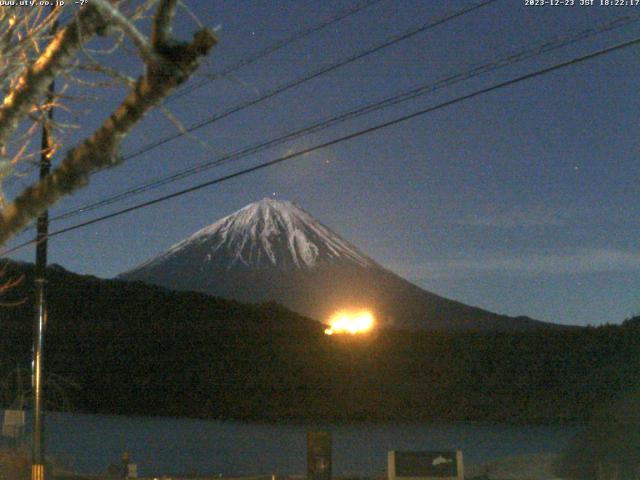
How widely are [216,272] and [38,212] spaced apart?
161656mm

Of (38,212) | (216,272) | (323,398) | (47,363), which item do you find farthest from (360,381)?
(216,272)

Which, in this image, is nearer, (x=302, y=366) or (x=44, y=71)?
(x=44, y=71)

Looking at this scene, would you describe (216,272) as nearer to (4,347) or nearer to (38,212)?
(4,347)

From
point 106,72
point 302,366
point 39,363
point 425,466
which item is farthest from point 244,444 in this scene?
point 302,366

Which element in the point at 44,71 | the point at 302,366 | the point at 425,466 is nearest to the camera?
the point at 44,71

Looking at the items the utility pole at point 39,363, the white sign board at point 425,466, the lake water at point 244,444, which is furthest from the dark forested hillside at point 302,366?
the white sign board at point 425,466

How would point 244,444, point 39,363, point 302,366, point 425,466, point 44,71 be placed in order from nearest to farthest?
point 44,71 < point 425,466 < point 39,363 < point 244,444 < point 302,366

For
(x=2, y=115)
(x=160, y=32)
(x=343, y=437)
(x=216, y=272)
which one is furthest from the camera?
(x=216, y=272)

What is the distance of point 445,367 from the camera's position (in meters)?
77.1

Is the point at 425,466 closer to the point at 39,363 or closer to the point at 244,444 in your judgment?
the point at 39,363

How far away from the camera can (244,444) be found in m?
40.0

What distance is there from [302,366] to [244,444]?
3862cm

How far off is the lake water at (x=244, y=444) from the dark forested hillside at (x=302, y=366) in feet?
30.0

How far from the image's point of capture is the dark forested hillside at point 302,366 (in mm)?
66500
